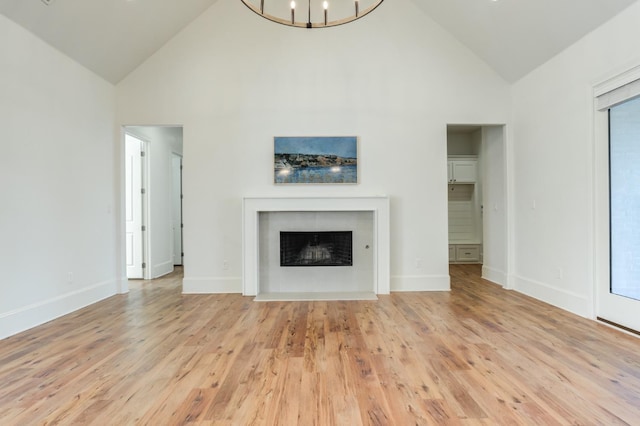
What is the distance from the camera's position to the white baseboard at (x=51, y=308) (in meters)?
Answer: 3.02

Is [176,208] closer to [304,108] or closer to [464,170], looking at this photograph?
[304,108]

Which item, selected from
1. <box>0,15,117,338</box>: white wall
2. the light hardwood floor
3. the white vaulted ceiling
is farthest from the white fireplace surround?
the white vaulted ceiling

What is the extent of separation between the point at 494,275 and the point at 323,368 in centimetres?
381

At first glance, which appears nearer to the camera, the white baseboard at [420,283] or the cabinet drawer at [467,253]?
the white baseboard at [420,283]

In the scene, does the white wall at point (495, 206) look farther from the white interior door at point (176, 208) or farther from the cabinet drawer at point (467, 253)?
the white interior door at point (176, 208)

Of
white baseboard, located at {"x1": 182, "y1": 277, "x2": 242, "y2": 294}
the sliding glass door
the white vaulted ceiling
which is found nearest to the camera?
the sliding glass door

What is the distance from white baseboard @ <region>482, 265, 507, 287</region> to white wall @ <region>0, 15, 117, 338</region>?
5508mm

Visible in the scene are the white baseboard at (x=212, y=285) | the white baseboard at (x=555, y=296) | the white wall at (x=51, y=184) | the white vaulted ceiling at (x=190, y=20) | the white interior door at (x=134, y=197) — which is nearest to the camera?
the white wall at (x=51, y=184)

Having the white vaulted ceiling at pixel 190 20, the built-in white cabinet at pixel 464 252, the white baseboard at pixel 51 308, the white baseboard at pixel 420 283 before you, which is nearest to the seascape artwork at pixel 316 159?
the white baseboard at pixel 420 283

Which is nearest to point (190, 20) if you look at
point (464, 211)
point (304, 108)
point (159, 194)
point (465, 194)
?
point (304, 108)

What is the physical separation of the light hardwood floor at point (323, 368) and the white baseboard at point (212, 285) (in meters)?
0.80

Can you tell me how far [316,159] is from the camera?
4.61m

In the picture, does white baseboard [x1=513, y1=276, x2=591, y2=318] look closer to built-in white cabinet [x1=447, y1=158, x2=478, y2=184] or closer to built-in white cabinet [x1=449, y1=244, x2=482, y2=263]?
built-in white cabinet [x1=449, y1=244, x2=482, y2=263]

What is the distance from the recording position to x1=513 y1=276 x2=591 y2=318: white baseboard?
343 centimetres
